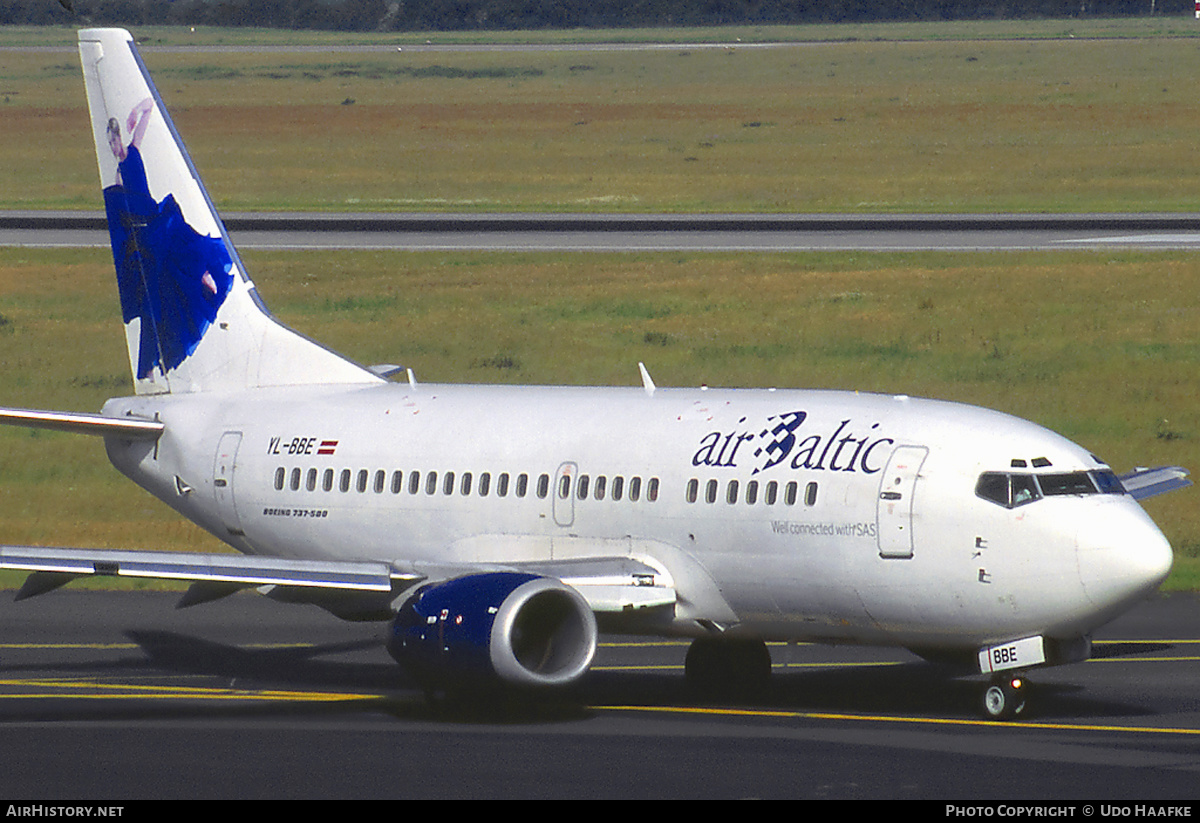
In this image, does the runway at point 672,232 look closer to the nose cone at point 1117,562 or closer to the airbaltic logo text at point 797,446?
the airbaltic logo text at point 797,446

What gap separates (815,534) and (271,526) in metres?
10.2

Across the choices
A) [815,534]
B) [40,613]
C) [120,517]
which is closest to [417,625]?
[815,534]

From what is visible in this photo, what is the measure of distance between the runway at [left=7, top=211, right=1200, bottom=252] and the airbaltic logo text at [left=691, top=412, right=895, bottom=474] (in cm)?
5772

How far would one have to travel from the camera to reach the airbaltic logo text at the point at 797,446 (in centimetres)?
2920

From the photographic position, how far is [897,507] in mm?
28453

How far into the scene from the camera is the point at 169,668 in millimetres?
35500

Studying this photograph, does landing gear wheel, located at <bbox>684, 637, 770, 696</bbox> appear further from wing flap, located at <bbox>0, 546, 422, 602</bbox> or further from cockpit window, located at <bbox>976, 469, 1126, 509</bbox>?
cockpit window, located at <bbox>976, 469, 1126, 509</bbox>

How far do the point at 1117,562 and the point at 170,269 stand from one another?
18.2 metres

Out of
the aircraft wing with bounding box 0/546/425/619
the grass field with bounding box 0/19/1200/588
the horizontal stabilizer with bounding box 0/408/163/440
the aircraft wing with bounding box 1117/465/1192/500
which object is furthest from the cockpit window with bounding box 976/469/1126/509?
the grass field with bounding box 0/19/1200/588

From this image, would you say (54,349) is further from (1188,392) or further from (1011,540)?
(1011,540)

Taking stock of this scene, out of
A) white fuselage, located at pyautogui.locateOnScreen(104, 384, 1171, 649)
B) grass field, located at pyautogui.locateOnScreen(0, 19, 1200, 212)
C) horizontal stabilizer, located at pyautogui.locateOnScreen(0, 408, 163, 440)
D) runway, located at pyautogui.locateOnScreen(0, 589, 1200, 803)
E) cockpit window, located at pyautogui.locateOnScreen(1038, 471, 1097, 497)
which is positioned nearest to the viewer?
runway, located at pyautogui.locateOnScreen(0, 589, 1200, 803)

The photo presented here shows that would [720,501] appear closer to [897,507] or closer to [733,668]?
[897,507]

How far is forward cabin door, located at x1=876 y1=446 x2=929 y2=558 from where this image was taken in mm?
28359
